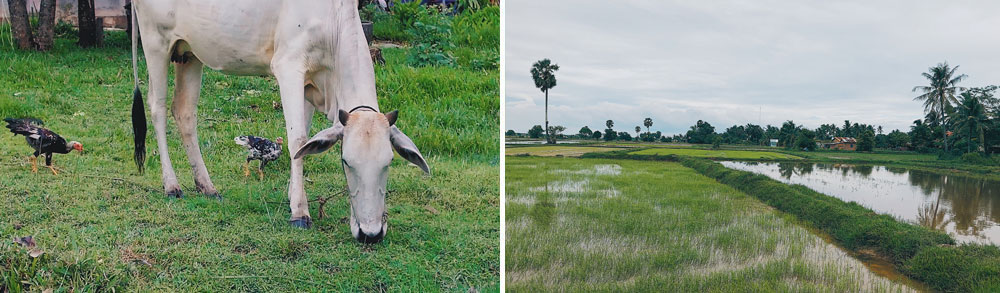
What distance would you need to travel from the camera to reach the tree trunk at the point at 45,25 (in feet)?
10.4

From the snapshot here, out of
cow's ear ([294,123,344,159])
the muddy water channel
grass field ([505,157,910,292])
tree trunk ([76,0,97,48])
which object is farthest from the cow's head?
tree trunk ([76,0,97,48])

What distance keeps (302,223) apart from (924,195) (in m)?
2.65

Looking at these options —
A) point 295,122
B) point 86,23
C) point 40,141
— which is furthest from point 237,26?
point 86,23

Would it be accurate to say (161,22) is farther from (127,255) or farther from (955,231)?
(955,231)

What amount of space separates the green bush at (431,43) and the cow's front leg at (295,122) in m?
2.15

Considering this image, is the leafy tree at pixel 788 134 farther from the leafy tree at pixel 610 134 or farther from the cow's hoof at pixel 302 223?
the cow's hoof at pixel 302 223

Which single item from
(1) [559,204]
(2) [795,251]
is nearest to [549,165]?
(1) [559,204]

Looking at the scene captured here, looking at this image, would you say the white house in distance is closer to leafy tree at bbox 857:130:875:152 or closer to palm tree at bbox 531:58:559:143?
palm tree at bbox 531:58:559:143

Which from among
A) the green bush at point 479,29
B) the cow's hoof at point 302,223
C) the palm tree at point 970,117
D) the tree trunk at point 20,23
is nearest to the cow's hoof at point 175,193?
the cow's hoof at point 302,223

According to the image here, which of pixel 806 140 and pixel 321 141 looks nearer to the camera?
pixel 321 141

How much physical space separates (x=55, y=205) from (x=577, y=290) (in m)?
2.11

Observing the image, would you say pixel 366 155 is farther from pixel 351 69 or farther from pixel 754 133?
pixel 754 133

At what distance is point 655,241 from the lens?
3268 mm

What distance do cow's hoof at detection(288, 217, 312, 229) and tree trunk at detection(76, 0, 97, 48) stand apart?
2.28m
